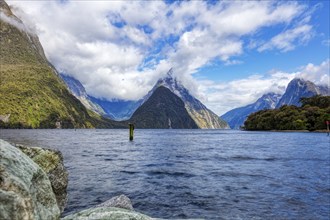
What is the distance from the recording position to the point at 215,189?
27703 mm

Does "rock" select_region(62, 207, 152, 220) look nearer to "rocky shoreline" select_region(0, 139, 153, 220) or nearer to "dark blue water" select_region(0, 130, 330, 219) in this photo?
"rocky shoreline" select_region(0, 139, 153, 220)

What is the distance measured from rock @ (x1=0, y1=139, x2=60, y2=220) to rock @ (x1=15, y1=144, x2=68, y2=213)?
5.70 m

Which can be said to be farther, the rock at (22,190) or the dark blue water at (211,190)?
the dark blue water at (211,190)

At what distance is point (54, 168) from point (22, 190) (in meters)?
8.93

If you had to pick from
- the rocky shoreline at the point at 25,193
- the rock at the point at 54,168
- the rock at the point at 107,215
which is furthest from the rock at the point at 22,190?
the rock at the point at 54,168

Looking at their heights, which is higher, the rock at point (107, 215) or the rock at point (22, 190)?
the rock at point (22, 190)

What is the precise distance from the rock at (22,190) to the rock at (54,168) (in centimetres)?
570

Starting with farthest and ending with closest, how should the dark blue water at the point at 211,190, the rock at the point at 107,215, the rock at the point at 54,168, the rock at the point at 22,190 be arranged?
the dark blue water at the point at 211,190
the rock at the point at 54,168
the rock at the point at 107,215
the rock at the point at 22,190

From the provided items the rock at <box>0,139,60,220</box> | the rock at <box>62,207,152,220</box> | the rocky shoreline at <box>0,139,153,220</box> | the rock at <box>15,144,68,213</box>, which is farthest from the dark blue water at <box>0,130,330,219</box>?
the rock at <box>0,139,60,220</box>

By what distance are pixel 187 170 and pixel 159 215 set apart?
19.1 metres

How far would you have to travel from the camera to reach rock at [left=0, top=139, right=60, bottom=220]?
535 centimetres

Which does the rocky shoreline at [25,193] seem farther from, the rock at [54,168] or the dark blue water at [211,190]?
the dark blue water at [211,190]

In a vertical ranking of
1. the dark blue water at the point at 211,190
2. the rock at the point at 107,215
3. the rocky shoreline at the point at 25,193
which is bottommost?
the dark blue water at the point at 211,190

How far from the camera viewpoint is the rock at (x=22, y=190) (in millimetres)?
5350
